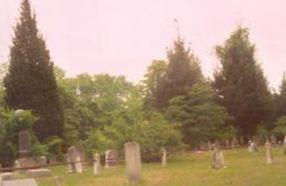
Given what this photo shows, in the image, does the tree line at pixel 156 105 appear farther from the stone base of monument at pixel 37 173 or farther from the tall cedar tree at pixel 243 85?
the stone base of monument at pixel 37 173

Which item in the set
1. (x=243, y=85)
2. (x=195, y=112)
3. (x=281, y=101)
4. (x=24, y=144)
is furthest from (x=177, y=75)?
(x=281, y=101)

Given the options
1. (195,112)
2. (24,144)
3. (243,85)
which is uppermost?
(243,85)

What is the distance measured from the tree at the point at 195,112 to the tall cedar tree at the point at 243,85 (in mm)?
10519

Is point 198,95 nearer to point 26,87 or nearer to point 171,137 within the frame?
point 171,137

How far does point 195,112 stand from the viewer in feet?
120

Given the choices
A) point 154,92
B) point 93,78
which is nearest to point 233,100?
point 154,92

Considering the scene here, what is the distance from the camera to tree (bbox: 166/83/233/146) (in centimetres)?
3644

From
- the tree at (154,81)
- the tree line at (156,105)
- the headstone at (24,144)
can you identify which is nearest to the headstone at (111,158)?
the tree line at (156,105)

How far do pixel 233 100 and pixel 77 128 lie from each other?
13369mm

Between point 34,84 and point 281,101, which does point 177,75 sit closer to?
point 34,84

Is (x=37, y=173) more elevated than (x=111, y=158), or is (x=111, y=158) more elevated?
(x=111, y=158)

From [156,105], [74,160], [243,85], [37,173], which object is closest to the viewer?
[37,173]

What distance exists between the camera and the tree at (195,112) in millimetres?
36438

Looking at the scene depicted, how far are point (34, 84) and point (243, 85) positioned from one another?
632 inches
